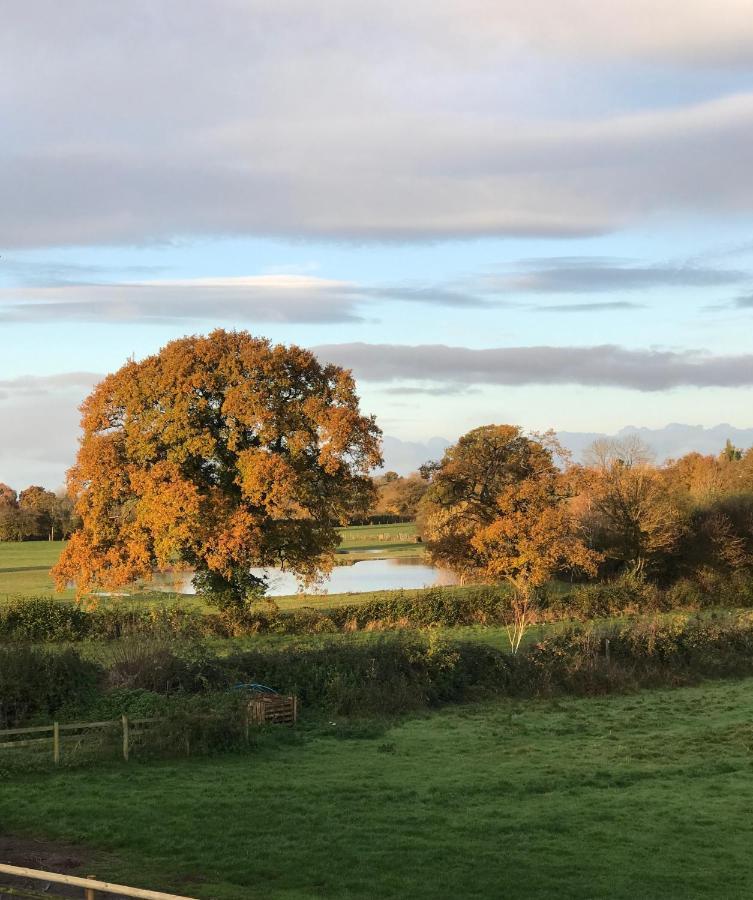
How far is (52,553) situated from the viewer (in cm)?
8938

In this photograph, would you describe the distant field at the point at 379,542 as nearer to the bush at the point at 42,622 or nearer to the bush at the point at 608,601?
the bush at the point at 608,601

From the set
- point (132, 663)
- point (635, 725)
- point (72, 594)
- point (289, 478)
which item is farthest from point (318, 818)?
point (72, 594)

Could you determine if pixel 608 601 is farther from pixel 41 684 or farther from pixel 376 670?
pixel 41 684

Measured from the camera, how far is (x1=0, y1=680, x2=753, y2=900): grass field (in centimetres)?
1380

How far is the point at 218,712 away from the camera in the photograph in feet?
72.3

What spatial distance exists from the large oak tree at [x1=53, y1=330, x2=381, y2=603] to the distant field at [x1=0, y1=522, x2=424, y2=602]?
10.4 m

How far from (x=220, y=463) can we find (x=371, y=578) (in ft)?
106

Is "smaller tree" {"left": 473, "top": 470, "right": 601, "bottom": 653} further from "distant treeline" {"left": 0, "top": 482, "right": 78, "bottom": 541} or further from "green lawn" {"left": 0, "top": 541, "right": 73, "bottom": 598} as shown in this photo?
"distant treeline" {"left": 0, "top": 482, "right": 78, "bottom": 541}

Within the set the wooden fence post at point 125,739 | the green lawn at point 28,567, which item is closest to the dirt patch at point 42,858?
the wooden fence post at point 125,739

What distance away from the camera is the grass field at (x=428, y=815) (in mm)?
13797

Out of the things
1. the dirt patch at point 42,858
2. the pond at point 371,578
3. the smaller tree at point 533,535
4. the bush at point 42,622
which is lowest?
the pond at point 371,578

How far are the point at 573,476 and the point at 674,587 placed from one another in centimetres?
767

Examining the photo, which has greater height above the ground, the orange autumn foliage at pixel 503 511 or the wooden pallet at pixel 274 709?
the orange autumn foliage at pixel 503 511

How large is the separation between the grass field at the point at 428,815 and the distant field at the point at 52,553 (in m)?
30.4
